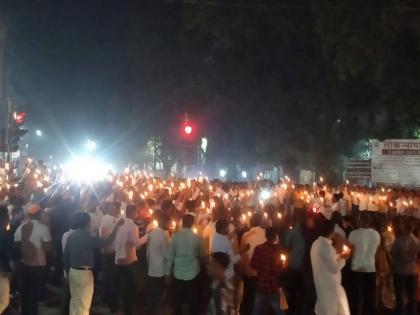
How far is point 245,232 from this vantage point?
35.3 ft

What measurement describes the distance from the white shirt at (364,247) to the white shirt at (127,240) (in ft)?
10.3

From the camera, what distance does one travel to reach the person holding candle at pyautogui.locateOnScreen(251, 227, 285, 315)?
9.05 m

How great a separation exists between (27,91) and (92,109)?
3.66 metres

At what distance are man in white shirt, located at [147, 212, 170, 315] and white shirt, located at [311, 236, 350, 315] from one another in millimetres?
2512

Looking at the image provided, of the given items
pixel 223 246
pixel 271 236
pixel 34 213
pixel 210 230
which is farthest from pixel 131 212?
pixel 271 236

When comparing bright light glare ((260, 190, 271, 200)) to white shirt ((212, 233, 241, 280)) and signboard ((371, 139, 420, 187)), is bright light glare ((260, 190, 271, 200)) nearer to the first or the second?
signboard ((371, 139, 420, 187))

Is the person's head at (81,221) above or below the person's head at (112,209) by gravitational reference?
below

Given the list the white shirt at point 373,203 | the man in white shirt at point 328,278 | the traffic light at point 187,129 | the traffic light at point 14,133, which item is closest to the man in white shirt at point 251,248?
the man in white shirt at point 328,278

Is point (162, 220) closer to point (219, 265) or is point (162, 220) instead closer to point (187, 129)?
point (219, 265)

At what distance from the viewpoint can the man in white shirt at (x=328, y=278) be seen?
8.44 m

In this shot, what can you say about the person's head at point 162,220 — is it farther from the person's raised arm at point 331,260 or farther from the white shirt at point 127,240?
the person's raised arm at point 331,260

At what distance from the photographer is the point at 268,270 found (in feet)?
29.7

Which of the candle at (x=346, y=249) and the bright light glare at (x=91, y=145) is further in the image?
the bright light glare at (x=91, y=145)

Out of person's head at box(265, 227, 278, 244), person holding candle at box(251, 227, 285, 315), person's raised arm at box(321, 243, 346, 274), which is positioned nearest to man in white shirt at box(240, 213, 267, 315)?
person holding candle at box(251, 227, 285, 315)
